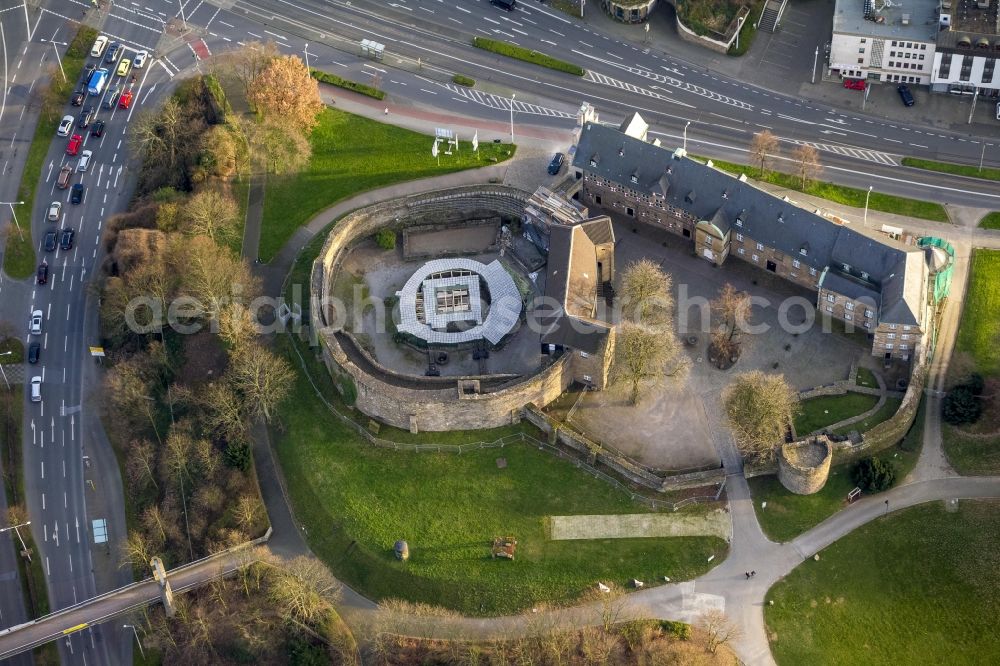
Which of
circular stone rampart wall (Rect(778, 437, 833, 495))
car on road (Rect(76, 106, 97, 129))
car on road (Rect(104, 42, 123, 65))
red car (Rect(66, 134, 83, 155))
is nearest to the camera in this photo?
circular stone rampart wall (Rect(778, 437, 833, 495))

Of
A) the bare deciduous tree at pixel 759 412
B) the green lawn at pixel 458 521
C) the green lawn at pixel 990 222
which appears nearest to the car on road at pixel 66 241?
the green lawn at pixel 458 521

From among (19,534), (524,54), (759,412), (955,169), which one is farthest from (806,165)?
(19,534)

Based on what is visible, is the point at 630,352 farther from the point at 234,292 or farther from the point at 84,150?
the point at 84,150

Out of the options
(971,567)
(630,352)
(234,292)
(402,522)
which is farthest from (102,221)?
(971,567)

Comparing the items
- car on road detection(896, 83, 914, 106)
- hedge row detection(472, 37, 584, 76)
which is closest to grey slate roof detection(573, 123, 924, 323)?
hedge row detection(472, 37, 584, 76)

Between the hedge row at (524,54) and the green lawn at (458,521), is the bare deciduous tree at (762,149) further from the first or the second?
the green lawn at (458,521)

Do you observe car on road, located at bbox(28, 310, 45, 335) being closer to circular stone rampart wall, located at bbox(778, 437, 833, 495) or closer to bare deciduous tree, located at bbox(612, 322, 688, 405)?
bare deciduous tree, located at bbox(612, 322, 688, 405)

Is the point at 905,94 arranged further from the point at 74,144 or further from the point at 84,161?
the point at 74,144
